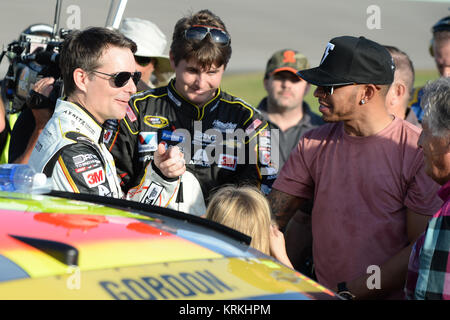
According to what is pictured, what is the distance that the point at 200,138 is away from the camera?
11.9 feet

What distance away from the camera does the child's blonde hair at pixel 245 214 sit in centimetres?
256

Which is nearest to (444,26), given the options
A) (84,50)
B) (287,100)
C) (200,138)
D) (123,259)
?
(287,100)

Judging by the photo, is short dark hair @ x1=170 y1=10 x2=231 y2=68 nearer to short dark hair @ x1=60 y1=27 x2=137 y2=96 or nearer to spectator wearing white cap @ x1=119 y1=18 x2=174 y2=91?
short dark hair @ x1=60 y1=27 x2=137 y2=96

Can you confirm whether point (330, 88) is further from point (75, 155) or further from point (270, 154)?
point (75, 155)

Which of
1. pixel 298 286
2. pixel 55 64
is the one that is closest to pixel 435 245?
pixel 298 286

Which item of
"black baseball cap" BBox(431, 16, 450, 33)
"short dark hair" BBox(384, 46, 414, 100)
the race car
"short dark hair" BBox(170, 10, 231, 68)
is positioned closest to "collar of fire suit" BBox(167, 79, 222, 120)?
"short dark hair" BBox(170, 10, 231, 68)

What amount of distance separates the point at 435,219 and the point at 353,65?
4.00 ft

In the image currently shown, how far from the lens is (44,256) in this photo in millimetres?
1511

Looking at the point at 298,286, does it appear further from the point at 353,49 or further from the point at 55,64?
the point at 55,64

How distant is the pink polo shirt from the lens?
3078 mm

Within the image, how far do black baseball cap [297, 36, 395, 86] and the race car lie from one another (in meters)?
1.53

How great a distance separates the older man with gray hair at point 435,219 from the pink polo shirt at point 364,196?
1.80 feet

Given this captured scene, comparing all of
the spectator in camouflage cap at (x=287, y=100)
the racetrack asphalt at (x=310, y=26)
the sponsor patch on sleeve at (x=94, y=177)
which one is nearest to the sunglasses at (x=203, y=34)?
the sponsor patch on sleeve at (x=94, y=177)

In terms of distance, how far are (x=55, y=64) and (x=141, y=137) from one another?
2.58 ft
